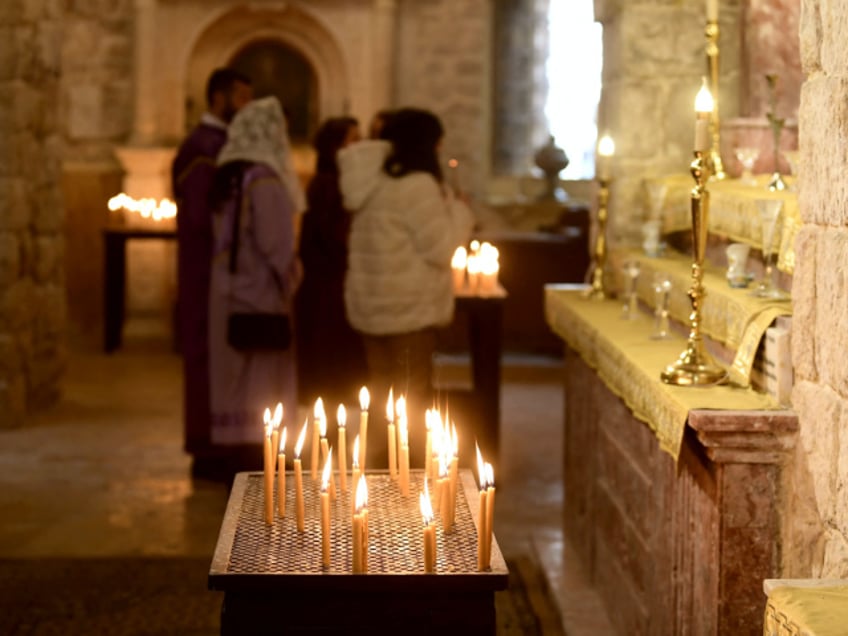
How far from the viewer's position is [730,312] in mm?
4195

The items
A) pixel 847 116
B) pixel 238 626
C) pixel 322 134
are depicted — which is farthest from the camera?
pixel 322 134

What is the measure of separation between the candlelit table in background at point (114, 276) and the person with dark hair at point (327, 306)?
3.54m

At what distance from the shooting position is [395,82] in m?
12.8

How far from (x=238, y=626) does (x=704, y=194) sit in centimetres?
173

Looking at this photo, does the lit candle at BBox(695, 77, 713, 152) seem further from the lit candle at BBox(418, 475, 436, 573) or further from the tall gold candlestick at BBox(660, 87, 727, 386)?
the lit candle at BBox(418, 475, 436, 573)

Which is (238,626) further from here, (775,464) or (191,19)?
(191,19)

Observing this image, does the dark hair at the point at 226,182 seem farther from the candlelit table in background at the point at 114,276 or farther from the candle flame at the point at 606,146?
the candlelit table in background at the point at 114,276

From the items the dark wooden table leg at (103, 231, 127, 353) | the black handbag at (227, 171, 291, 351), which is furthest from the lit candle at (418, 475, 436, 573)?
the dark wooden table leg at (103, 231, 127, 353)

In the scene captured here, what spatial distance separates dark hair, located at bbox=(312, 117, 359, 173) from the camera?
25.6 feet

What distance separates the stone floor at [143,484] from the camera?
19.3ft

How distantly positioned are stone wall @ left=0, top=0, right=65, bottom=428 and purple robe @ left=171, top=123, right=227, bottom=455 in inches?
68.6

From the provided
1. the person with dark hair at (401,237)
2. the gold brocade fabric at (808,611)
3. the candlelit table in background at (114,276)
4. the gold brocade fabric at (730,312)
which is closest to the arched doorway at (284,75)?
the candlelit table in background at (114,276)

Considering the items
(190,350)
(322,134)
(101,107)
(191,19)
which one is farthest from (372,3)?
(190,350)

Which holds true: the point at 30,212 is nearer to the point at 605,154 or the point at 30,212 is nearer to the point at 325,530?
the point at 605,154
